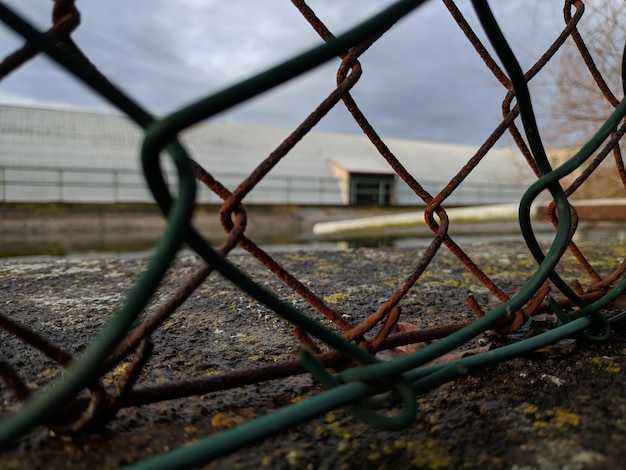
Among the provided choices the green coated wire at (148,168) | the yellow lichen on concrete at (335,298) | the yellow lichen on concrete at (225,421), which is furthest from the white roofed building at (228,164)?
the green coated wire at (148,168)

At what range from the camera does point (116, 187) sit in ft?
47.7

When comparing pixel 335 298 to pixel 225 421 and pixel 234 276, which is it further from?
pixel 234 276

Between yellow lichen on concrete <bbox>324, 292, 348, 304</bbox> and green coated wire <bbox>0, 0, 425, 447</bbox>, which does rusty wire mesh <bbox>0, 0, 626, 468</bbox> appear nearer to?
green coated wire <bbox>0, 0, 425, 447</bbox>

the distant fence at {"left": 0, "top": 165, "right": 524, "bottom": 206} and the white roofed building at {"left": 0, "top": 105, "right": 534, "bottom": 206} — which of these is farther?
the white roofed building at {"left": 0, "top": 105, "right": 534, "bottom": 206}

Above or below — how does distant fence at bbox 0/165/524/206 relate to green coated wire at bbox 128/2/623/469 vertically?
below

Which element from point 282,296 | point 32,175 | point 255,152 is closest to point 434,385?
point 282,296

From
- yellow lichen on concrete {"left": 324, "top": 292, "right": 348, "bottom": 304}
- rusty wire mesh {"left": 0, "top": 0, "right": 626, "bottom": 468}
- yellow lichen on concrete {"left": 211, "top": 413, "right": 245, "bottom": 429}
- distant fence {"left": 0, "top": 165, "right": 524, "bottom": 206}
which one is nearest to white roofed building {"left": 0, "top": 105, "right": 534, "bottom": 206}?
distant fence {"left": 0, "top": 165, "right": 524, "bottom": 206}

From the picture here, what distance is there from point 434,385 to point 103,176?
1597cm

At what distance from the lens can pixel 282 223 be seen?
43.6ft

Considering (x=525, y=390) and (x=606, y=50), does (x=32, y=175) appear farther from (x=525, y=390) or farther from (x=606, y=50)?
(x=525, y=390)

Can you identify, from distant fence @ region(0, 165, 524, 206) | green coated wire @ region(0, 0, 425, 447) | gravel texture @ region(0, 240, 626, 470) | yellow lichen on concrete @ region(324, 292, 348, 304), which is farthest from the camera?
distant fence @ region(0, 165, 524, 206)

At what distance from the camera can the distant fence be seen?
44.0 ft

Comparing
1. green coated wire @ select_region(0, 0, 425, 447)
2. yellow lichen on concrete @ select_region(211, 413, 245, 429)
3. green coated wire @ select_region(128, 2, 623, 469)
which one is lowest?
yellow lichen on concrete @ select_region(211, 413, 245, 429)

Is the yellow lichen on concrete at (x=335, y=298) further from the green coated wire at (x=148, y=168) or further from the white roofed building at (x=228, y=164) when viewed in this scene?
the white roofed building at (x=228, y=164)
